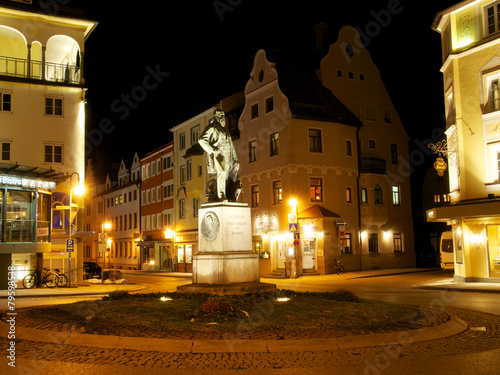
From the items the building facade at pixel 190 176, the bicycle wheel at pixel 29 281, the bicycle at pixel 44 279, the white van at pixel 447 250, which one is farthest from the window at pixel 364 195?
the bicycle wheel at pixel 29 281

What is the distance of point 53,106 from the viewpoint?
107ft

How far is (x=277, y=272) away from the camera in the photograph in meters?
36.9

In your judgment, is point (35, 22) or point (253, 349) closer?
point (253, 349)

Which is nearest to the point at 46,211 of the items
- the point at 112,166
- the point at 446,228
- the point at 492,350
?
the point at 492,350

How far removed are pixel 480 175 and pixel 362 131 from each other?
17.3 m

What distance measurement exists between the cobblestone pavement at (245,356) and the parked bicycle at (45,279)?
18.6 meters

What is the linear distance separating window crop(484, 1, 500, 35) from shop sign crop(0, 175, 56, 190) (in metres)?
23.2

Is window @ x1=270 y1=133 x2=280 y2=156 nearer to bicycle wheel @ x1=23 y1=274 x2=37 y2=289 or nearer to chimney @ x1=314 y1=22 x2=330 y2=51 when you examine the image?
chimney @ x1=314 y1=22 x2=330 y2=51

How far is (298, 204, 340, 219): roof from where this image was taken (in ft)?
117

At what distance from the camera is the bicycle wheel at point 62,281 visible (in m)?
28.3

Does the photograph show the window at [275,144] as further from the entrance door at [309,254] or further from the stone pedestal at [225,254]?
the stone pedestal at [225,254]

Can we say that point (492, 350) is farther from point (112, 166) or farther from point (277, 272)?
point (112, 166)

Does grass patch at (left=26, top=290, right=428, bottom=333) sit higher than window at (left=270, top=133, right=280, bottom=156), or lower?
lower

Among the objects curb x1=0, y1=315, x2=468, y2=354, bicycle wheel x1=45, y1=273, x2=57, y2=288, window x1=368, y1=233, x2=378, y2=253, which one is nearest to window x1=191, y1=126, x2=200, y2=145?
window x1=368, y1=233, x2=378, y2=253
